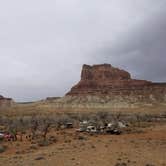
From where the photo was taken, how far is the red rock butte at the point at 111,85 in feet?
393

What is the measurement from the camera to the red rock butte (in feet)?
393

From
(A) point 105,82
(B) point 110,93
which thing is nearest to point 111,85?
(A) point 105,82

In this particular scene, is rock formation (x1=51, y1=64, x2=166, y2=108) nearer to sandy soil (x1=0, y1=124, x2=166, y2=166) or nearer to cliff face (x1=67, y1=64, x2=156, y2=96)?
cliff face (x1=67, y1=64, x2=156, y2=96)

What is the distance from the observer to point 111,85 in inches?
5266

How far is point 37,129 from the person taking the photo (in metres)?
31.8

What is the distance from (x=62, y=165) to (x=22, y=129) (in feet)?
62.1

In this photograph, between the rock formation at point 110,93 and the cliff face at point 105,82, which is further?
the cliff face at point 105,82

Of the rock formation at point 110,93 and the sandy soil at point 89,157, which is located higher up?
the rock formation at point 110,93

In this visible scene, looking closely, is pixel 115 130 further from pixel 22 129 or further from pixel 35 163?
pixel 35 163

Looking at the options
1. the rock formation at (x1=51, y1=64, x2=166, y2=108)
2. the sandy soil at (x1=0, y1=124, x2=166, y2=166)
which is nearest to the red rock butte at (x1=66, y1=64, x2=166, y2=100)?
the rock formation at (x1=51, y1=64, x2=166, y2=108)

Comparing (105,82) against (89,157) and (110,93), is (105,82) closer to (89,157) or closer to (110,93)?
(110,93)

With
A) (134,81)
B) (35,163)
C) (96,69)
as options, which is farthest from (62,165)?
(96,69)

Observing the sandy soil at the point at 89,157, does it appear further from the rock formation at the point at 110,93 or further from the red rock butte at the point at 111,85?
the red rock butte at the point at 111,85

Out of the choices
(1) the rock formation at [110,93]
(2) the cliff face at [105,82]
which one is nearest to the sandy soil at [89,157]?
(1) the rock formation at [110,93]
